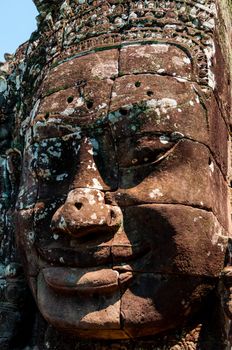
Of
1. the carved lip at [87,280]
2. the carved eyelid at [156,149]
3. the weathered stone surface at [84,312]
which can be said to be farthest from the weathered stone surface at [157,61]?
the weathered stone surface at [84,312]

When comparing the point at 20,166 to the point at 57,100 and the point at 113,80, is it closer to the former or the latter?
the point at 57,100

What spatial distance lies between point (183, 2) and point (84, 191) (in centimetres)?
170

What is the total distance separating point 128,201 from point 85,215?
1.02 ft

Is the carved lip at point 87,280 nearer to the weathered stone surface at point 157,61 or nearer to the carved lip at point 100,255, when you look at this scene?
the carved lip at point 100,255

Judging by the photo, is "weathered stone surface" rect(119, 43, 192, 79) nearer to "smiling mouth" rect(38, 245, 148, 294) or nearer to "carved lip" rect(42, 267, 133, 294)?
"smiling mouth" rect(38, 245, 148, 294)

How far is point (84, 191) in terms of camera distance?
430 centimetres

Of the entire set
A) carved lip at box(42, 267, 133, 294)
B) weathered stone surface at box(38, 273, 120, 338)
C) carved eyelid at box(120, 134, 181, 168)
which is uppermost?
carved eyelid at box(120, 134, 181, 168)

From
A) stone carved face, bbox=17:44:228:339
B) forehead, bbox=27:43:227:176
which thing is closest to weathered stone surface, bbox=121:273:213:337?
stone carved face, bbox=17:44:228:339

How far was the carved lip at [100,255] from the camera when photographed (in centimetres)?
421

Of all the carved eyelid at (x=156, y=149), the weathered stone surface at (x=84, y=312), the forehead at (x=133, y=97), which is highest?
the forehead at (x=133, y=97)

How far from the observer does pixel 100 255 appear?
422 centimetres

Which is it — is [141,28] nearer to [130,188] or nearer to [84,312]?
[130,188]

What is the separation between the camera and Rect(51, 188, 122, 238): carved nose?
419cm

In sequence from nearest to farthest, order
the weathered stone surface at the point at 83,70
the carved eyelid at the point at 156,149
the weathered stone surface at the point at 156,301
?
the weathered stone surface at the point at 156,301
the carved eyelid at the point at 156,149
the weathered stone surface at the point at 83,70
